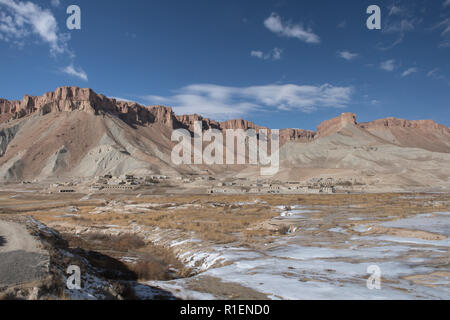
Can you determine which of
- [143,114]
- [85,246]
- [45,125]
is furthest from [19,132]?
[85,246]

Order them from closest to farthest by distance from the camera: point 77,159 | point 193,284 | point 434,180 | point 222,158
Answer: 1. point 193,284
2. point 434,180
3. point 77,159
4. point 222,158

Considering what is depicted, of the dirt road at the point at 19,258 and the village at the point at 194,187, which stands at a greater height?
the dirt road at the point at 19,258

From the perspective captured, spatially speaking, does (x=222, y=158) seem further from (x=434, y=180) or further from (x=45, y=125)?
(x=434, y=180)

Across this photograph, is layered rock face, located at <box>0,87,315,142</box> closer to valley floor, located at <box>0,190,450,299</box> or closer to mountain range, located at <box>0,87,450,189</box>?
mountain range, located at <box>0,87,450,189</box>

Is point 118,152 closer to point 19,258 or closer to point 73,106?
point 73,106

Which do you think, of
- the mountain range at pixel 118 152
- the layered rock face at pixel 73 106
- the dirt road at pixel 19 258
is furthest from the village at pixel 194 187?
the layered rock face at pixel 73 106

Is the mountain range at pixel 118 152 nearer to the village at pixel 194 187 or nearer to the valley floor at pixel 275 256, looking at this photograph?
the village at pixel 194 187

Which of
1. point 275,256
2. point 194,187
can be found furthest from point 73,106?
point 275,256

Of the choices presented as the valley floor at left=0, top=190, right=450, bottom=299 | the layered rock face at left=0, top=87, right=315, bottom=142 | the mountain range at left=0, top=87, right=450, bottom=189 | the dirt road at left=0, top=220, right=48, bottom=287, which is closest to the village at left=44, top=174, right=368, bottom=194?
the mountain range at left=0, top=87, right=450, bottom=189
